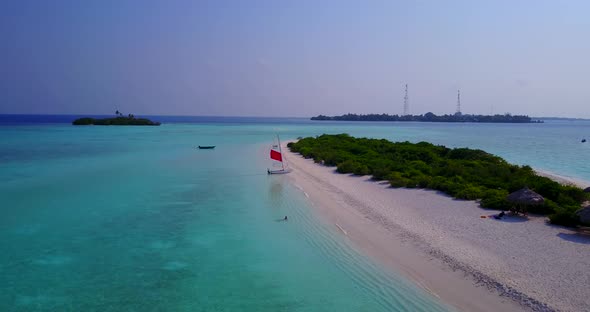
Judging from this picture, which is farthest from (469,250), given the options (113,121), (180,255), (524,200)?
(113,121)

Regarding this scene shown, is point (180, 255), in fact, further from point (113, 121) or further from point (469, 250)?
point (113, 121)

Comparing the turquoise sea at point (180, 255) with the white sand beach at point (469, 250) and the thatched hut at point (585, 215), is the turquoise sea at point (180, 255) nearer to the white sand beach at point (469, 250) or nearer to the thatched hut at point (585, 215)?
the white sand beach at point (469, 250)

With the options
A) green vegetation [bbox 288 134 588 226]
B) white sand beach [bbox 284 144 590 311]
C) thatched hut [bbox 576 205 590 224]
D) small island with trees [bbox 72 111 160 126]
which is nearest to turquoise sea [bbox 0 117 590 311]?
white sand beach [bbox 284 144 590 311]

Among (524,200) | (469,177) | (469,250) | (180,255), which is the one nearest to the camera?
(469,250)

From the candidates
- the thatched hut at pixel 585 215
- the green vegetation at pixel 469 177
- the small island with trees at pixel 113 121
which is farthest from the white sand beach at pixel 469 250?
the small island with trees at pixel 113 121

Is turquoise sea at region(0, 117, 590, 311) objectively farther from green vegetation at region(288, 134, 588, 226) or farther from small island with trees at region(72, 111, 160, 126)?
small island with trees at region(72, 111, 160, 126)
